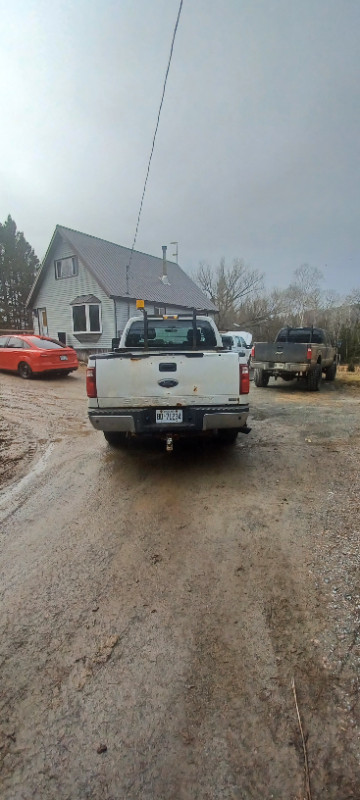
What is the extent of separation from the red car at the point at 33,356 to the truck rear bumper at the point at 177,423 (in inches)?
351

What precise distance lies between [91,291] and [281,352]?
13.8m

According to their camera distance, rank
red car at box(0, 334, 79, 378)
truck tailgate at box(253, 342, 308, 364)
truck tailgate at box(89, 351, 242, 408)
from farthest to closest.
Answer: red car at box(0, 334, 79, 378)
truck tailgate at box(253, 342, 308, 364)
truck tailgate at box(89, 351, 242, 408)

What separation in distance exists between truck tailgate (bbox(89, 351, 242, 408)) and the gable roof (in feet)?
54.5

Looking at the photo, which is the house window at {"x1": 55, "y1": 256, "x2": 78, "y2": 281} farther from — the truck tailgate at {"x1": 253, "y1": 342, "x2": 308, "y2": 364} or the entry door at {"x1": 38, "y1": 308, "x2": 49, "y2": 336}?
the truck tailgate at {"x1": 253, "y1": 342, "x2": 308, "y2": 364}

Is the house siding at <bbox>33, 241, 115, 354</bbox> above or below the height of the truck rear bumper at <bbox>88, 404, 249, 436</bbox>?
above

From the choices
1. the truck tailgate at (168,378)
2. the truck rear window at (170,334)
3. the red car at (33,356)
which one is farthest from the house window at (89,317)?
the truck tailgate at (168,378)

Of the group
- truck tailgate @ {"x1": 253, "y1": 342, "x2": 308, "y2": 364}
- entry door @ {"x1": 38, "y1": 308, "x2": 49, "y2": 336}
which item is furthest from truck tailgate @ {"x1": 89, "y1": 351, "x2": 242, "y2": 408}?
entry door @ {"x1": 38, "y1": 308, "x2": 49, "y2": 336}

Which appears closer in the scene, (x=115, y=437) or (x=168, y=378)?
(x=168, y=378)

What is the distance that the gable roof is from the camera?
20.8 meters

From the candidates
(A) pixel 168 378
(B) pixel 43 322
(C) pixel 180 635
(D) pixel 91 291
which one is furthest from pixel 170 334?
(B) pixel 43 322

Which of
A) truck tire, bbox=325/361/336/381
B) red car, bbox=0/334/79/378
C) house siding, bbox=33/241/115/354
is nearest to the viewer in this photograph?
red car, bbox=0/334/79/378

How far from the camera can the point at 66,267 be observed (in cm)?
2194

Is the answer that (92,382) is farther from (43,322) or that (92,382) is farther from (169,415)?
(43,322)

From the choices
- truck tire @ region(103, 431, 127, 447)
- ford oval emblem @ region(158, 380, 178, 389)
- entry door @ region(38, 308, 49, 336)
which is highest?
entry door @ region(38, 308, 49, 336)
